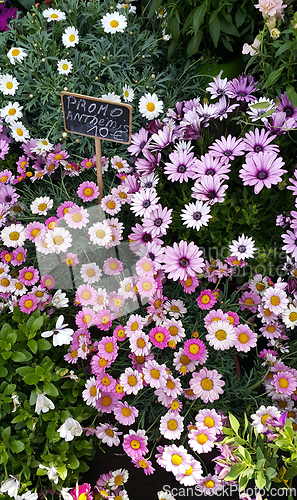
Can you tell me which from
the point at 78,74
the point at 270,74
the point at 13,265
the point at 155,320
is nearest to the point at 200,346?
the point at 155,320

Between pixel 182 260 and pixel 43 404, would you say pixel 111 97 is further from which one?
pixel 43 404

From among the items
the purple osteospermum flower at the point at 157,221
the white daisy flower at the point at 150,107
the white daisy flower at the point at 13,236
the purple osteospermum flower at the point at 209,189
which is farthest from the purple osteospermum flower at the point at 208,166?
the white daisy flower at the point at 13,236

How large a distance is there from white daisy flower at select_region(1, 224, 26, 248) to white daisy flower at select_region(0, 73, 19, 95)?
594mm

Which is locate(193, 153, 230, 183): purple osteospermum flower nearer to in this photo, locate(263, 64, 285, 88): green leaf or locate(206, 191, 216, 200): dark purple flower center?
locate(206, 191, 216, 200): dark purple flower center

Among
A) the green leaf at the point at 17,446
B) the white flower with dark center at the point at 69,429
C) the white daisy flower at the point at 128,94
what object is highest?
the white daisy flower at the point at 128,94

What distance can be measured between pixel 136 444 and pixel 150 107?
1227 millimetres

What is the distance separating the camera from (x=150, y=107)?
1.62 meters

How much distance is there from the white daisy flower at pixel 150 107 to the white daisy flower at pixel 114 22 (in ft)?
0.91

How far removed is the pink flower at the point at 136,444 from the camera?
114cm

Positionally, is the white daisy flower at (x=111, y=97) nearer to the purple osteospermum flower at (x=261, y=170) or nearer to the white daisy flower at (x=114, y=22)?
the white daisy flower at (x=114, y=22)

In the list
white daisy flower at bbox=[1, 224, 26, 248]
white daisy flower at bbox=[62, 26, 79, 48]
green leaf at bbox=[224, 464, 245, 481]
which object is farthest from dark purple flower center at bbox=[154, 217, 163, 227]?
white daisy flower at bbox=[62, 26, 79, 48]

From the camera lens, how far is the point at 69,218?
1344 millimetres

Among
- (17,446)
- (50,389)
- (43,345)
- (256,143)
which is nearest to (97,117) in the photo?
(256,143)

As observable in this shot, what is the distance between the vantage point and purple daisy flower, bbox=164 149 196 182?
1.32 meters
